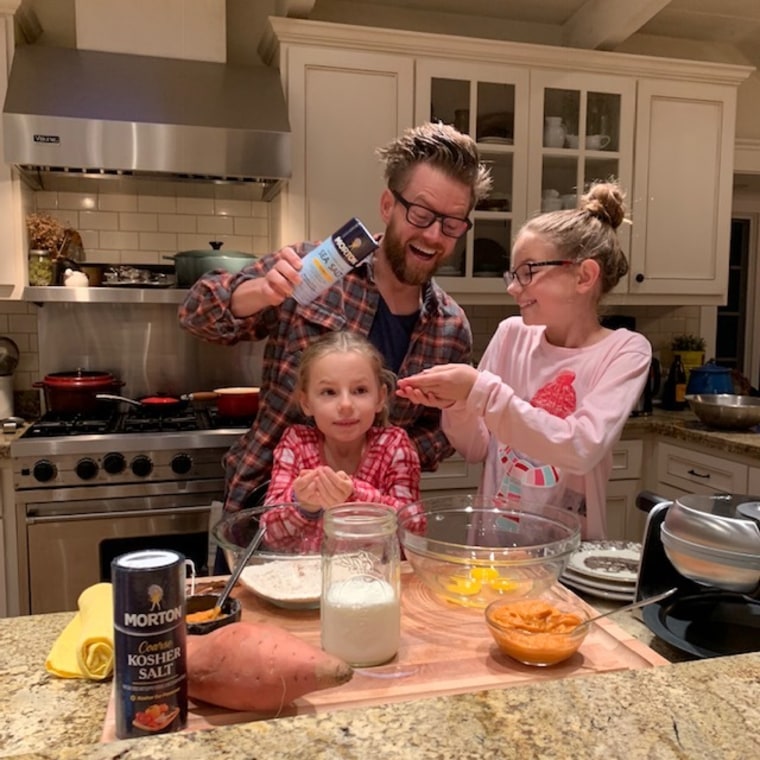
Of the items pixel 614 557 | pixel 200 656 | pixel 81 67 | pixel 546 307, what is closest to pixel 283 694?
pixel 200 656

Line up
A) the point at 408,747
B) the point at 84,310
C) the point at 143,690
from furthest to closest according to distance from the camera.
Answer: the point at 84,310, the point at 143,690, the point at 408,747

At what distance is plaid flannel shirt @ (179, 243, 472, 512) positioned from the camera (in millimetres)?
1696

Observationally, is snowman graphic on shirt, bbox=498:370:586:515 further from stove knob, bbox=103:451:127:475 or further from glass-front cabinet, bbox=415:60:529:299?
glass-front cabinet, bbox=415:60:529:299

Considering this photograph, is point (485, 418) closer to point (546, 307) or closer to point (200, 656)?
point (546, 307)

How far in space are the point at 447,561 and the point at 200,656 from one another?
0.36 meters

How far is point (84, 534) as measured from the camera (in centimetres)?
250

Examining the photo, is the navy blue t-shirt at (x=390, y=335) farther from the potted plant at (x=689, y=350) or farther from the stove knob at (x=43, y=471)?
the potted plant at (x=689, y=350)

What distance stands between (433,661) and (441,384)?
23.0 inches

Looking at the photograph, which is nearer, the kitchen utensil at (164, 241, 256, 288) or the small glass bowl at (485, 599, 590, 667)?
the small glass bowl at (485, 599, 590, 667)

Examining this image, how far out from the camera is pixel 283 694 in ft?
2.51

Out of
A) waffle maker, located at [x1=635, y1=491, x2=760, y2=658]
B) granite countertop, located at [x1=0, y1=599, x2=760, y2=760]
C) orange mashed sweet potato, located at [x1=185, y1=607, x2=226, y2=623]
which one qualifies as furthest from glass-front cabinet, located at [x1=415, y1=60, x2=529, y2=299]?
granite countertop, located at [x1=0, y1=599, x2=760, y2=760]

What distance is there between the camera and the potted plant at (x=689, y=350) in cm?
371

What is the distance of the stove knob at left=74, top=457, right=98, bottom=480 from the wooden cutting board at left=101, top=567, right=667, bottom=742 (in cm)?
155

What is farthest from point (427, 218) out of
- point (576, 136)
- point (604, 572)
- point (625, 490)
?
point (625, 490)
